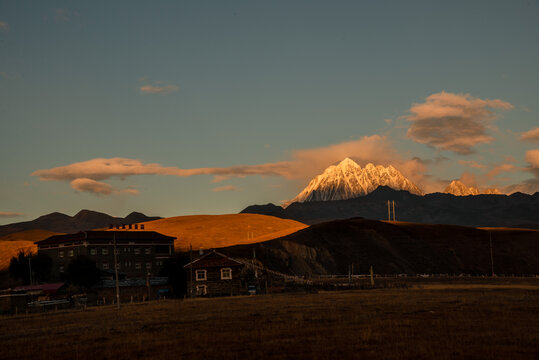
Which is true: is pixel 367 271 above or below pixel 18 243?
below

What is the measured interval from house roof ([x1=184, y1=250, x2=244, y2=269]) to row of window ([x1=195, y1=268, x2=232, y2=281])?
85 cm

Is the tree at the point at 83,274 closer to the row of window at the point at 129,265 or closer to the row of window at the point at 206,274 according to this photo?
the row of window at the point at 129,265

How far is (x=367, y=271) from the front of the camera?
14362cm

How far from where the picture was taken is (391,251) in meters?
158

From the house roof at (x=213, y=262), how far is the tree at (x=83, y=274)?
21.7 metres

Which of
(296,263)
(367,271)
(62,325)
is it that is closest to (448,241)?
(367,271)

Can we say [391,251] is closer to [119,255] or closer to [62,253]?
[119,255]

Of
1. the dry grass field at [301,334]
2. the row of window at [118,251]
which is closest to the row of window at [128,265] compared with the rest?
the row of window at [118,251]

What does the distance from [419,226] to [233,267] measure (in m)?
122

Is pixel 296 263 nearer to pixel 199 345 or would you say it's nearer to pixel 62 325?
pixel 62 325

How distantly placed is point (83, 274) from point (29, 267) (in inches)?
1017

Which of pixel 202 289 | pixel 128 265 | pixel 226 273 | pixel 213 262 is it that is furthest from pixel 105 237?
pixel 226 273

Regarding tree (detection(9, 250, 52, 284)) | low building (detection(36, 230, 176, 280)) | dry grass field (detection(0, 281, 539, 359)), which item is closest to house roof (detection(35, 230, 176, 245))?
low building (detection(36, 230, 176, 280))

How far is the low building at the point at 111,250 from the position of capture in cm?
12694
